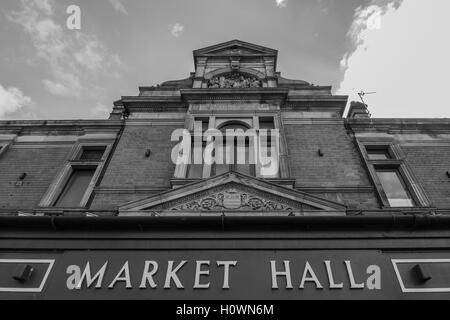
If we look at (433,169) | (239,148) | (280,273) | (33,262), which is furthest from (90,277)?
(433,169)

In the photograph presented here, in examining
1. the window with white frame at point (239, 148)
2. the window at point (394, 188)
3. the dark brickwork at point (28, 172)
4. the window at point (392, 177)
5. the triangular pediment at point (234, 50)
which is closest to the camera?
the window at point (392, 177)

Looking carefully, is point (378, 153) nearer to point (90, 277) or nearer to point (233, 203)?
point (233, 203)

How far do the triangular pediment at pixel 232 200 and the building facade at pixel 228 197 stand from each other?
3 cm

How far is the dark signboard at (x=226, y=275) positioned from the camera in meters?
6.33

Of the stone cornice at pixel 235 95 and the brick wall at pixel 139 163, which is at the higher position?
the stone cornice at pixel 235 95

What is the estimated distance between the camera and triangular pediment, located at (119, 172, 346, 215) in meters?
8.10

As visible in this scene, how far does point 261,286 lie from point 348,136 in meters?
6.87

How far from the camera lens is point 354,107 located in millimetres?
13977

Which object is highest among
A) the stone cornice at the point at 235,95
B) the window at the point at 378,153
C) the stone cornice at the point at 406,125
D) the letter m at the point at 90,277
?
the stone cornice at the point at 235,95

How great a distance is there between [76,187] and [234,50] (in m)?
8.49

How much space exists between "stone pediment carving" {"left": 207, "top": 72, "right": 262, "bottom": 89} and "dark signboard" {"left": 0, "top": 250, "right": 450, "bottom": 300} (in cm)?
733

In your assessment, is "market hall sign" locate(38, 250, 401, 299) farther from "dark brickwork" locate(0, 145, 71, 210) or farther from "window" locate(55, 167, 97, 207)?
"dark brickwork" locate(0, 145, 71, 210)

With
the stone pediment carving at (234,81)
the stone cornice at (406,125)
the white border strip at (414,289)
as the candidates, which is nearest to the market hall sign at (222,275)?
the white border strip at (414,289)

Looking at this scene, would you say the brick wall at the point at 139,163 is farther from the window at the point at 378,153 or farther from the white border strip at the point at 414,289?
the window at the point at 378,153
